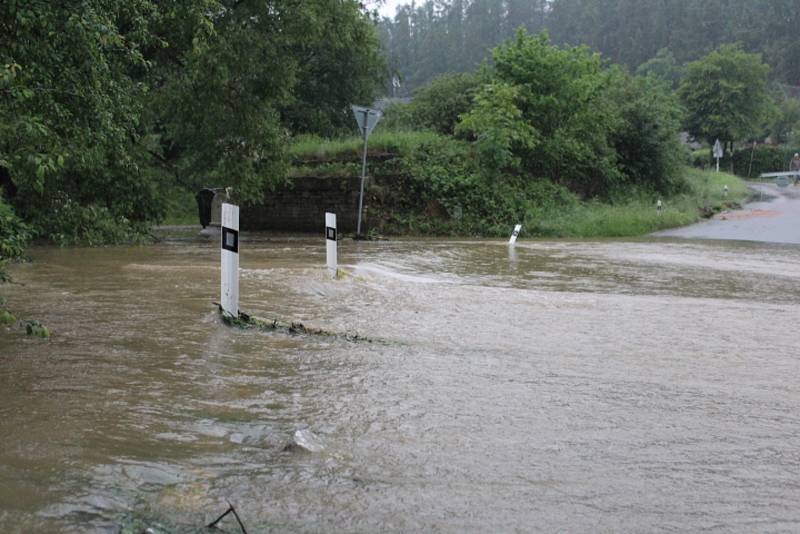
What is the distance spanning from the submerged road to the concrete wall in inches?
361

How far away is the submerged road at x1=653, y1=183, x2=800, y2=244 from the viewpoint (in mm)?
23548

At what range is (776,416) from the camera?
15.7ft

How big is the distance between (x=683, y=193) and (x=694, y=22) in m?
90.9

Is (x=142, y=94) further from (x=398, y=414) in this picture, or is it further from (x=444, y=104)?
(x=444, y=104)

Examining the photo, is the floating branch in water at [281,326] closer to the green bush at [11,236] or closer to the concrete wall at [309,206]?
the green bush at [11,236]

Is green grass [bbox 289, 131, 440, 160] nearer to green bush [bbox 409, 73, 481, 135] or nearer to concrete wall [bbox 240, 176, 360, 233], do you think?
concrete wall [bbox 240, 176, 360, 233]

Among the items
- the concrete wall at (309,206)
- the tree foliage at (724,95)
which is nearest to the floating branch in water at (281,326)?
the concrete wall at (309,206)


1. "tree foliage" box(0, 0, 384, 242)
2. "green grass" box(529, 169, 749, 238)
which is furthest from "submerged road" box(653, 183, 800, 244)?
"tree foliage" box(0, 0, 384, 242)

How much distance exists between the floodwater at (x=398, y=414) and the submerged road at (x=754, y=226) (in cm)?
1534

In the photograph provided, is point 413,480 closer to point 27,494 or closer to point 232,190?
point 27,494

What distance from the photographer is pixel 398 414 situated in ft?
15.0

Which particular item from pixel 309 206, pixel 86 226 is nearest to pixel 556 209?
pixel 309 206

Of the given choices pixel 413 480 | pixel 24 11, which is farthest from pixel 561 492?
pixel 24 11

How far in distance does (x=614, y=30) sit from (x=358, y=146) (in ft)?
339
